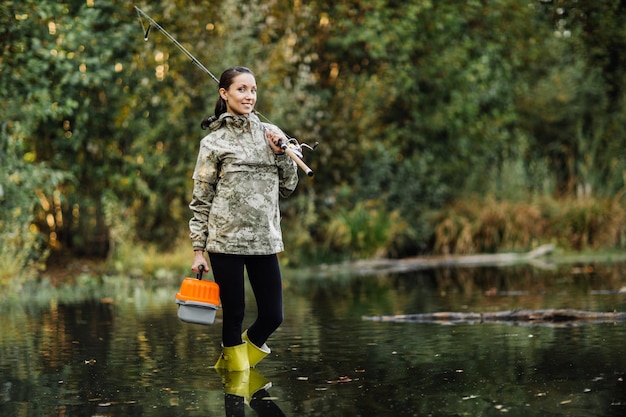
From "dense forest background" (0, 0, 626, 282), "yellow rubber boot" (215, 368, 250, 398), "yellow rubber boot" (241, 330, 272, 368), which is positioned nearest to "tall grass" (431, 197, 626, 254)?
"dense forest background" (0, 0, 626, 282)

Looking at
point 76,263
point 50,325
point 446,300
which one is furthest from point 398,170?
point 50,325

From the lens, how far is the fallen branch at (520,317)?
1009 centimetres

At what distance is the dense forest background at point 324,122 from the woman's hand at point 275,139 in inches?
289

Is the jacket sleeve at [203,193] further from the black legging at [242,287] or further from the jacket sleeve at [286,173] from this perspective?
the jacket sleeve at [286,173]

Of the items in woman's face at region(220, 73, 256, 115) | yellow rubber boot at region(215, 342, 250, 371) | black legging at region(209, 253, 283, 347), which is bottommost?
yellow rubber boot at region(215, 342, 250, 371)

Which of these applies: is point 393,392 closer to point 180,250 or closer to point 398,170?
point 180,250

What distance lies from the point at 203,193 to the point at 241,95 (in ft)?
2.15

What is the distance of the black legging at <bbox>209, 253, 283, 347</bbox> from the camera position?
752 centimetres

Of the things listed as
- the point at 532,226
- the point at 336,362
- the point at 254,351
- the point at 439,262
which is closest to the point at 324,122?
the point at 439,262

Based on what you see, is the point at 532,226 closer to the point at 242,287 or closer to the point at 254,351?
the point at 254,351

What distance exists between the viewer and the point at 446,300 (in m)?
13.2

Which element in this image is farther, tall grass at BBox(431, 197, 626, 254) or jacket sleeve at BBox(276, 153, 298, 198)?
tall grass at BBox(431, 197, 626, 254)

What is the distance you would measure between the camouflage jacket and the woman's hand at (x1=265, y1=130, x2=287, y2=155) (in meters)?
0.05

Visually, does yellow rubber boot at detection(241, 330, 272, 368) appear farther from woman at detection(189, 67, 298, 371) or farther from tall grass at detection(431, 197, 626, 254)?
tall grass at detection(431, 197, 626, 254)
